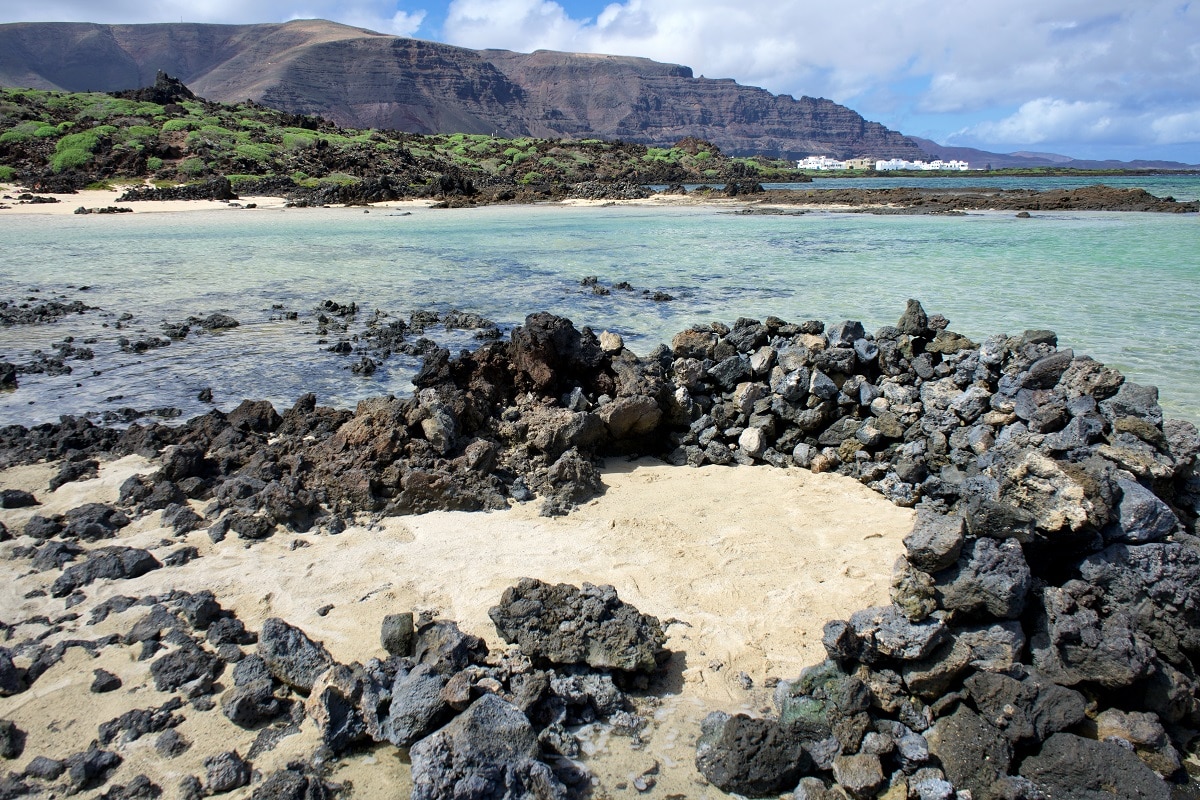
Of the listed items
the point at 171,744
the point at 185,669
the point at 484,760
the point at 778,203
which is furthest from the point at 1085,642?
the point at 778,203

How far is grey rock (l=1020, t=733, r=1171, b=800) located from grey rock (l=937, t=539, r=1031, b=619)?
1.85ft

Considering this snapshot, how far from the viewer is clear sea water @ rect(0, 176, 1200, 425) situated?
913cm

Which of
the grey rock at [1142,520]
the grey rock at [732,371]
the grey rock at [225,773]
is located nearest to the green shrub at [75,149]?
the grey rock at [732,371]

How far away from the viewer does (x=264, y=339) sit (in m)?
11.1

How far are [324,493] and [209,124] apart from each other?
50566 mm

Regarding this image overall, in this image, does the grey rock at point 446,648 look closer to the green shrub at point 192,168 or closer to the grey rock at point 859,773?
the grey rock at point 859,773

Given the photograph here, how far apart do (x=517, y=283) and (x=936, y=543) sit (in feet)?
45.2

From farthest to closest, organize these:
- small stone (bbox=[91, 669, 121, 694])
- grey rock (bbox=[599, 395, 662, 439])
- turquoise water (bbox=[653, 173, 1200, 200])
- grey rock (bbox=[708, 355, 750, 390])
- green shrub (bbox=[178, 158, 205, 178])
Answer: turquoise water (bbox=[653, 173, 1200, 200])
green shrub (bbox=[178, 158, 205, 178])
grey rock (bbox=[708, 355, 750, 390])
grey rock (bbox=[599, 395, 662, 439])
small stone (bbox=[91, 669, 121, 694])

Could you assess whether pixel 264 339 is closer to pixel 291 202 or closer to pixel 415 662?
pixel 415 662

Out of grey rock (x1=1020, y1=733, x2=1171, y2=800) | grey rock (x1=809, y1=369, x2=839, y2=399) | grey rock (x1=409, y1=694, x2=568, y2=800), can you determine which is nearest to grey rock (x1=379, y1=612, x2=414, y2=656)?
grey rock (x1=409, y1=694, x2=568, y2=800)

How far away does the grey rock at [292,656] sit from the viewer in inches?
138

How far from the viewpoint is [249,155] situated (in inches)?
1690

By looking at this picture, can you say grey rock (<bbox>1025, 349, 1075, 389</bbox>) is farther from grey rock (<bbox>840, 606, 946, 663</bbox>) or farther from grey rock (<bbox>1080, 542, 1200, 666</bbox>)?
grey rock (<bbox>840, 606, 946, 663</bbox>)

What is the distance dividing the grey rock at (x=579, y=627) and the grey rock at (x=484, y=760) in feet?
1.96
